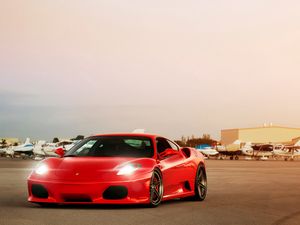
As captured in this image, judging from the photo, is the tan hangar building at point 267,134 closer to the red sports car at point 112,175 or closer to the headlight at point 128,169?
the red sports car at point 112,175

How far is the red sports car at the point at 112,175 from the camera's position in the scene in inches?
402

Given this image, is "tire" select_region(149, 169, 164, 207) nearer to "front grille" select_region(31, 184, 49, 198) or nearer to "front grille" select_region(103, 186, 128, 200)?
"front grille" select_region(103, 186, 128, 200)

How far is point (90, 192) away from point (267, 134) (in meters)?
146

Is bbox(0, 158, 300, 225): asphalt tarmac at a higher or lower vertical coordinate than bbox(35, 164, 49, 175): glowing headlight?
lower

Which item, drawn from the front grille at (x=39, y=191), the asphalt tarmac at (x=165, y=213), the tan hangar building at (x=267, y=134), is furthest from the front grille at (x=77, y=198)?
the tan hangar building at (x=267, y=134)

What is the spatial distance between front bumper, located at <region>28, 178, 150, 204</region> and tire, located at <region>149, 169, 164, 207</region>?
0.21 meters

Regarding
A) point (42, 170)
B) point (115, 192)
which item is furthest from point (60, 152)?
point (115, 192)

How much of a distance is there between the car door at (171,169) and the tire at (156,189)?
0.24 metres

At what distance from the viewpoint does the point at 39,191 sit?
34.4 feet

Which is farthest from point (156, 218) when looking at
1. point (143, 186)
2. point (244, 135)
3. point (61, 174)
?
point (244, 135)

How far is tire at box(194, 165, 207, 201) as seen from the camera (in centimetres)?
1283

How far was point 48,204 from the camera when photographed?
11.0 metres

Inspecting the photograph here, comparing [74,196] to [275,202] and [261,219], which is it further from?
[275,202]

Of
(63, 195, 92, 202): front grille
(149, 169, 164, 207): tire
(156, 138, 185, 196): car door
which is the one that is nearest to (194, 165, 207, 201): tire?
(156, 138, 185, 196): car door
